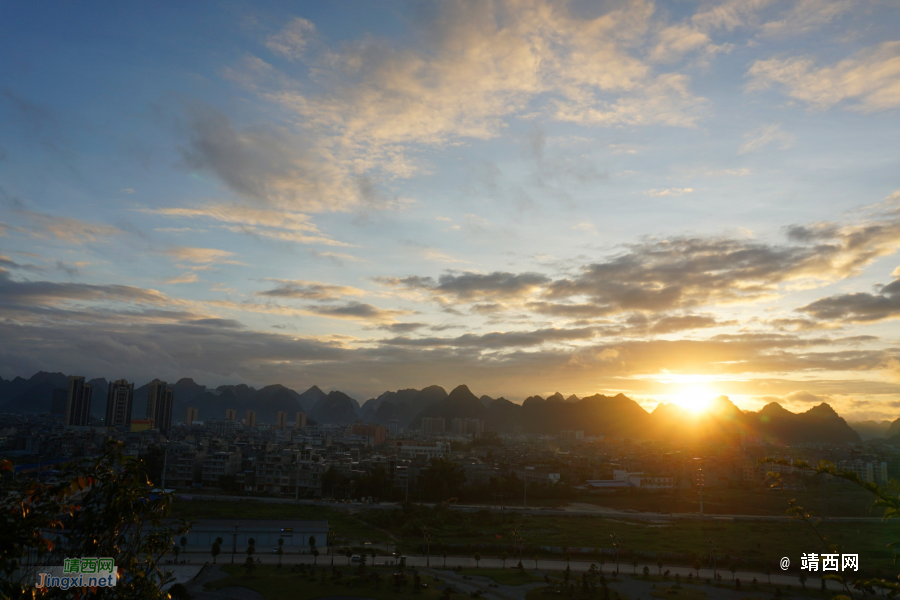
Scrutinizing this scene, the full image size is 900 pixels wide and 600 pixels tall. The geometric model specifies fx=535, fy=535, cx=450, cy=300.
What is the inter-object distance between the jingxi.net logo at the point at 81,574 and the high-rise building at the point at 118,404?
113m

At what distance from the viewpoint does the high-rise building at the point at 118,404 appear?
100625 millimetres

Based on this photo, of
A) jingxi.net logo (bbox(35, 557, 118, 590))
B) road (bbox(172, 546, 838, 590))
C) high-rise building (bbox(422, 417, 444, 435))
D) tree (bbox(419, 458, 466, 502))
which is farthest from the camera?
high-rise building (bbox(422, 417, 444, 435))

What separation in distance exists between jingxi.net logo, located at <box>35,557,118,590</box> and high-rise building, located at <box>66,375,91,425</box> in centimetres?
12325

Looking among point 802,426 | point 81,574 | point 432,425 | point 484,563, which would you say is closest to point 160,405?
point 432,425

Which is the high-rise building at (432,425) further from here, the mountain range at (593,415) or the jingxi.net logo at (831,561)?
the jingxi.net logo at (831,561)

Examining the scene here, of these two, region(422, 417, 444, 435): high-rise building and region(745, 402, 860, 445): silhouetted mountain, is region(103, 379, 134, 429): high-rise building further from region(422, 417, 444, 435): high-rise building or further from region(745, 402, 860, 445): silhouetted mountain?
region(745, 402, 860, 445): silhouetted mountain

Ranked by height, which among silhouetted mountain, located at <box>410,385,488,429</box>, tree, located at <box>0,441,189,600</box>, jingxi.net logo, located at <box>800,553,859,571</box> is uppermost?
tree, located at <box>0,441,189,600</box>

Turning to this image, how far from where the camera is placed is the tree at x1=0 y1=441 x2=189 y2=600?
3520 millimetres

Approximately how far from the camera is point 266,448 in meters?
62.3

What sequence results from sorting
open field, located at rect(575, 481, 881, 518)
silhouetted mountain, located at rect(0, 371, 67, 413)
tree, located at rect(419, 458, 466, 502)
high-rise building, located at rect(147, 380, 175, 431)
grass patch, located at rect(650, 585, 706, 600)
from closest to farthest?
grass patch, located at rect(650, 585, 706, 600) → open field, located at rect(575, 481, 881, 518) → tree, located at rect(419, 458, 466, 502) → high-rise building, located at rect(147, 380, 175, 431) → silhouetted mountain, located at rect(0, 371, 67, 413)

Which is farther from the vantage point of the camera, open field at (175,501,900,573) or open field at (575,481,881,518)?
open field at (575,481,881,518)

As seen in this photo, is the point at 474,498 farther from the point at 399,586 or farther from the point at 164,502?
the point at 164,502

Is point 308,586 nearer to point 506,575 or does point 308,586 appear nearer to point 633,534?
point 506,575

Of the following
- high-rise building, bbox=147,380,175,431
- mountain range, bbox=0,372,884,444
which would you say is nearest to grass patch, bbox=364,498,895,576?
mountain range, bbox=0,372,884,444
